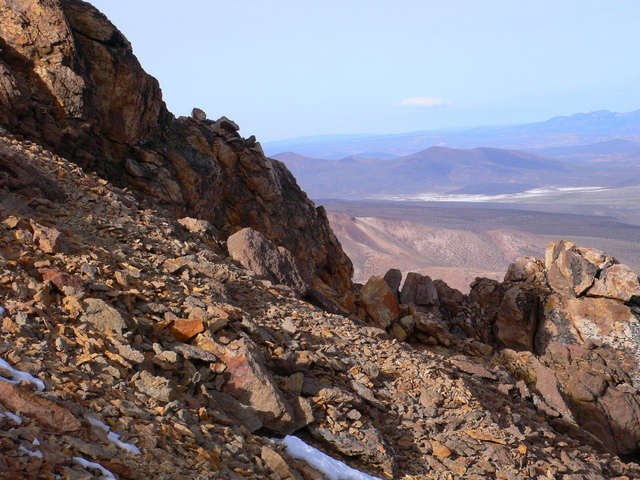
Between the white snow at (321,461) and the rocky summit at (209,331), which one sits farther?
the white snow at (321,461)

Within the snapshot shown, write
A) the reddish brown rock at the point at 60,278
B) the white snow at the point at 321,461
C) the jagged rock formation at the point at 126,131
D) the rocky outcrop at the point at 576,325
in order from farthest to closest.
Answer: the rocky outcrop at the point at 576,325
the jagged rock formation at the point at 126,131
the reddish brown rock at the point at 60,278
the white snow at the point at 321,461

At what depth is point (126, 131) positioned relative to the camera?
14320 millimetres

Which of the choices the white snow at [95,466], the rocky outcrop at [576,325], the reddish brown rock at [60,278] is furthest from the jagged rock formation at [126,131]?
the white snow at [95,466]

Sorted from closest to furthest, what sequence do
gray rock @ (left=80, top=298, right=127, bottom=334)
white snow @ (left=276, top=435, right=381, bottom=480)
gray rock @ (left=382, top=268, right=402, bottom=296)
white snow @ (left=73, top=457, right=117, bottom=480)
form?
white snow @ (left=73, top=457, right=117, bottom=480) < white snow @ (left=276, top=435, right=381, bottom=480) < gray rock @ (left=80, top=298, right=127, bottom=334) < gray rock @ (left=382, top=268, right=402, bottom=296)

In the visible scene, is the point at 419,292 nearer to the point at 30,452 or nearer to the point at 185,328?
the point at 185,328

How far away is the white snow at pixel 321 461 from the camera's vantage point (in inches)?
247

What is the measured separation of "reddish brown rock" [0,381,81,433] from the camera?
187 inches

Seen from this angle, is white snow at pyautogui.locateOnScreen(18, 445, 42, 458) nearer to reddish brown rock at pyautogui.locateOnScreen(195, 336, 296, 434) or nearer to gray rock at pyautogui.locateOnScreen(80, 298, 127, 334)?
gray rock at pyautogui.locateOnScreen(80, 298, 127, 334)

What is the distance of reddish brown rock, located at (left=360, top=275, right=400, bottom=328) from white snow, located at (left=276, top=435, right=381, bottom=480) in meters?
8.91

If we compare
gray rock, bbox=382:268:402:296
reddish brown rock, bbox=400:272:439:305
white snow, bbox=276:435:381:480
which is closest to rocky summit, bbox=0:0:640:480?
white snow, bbox=276:435:381:480

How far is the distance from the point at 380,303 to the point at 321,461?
9940mm

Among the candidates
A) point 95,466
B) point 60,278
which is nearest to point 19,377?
point 95,466

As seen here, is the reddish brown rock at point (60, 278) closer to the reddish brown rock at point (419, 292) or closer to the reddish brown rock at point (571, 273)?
the reddish brown rock at point (419, 292)

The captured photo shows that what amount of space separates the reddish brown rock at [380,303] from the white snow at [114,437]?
1085cm
